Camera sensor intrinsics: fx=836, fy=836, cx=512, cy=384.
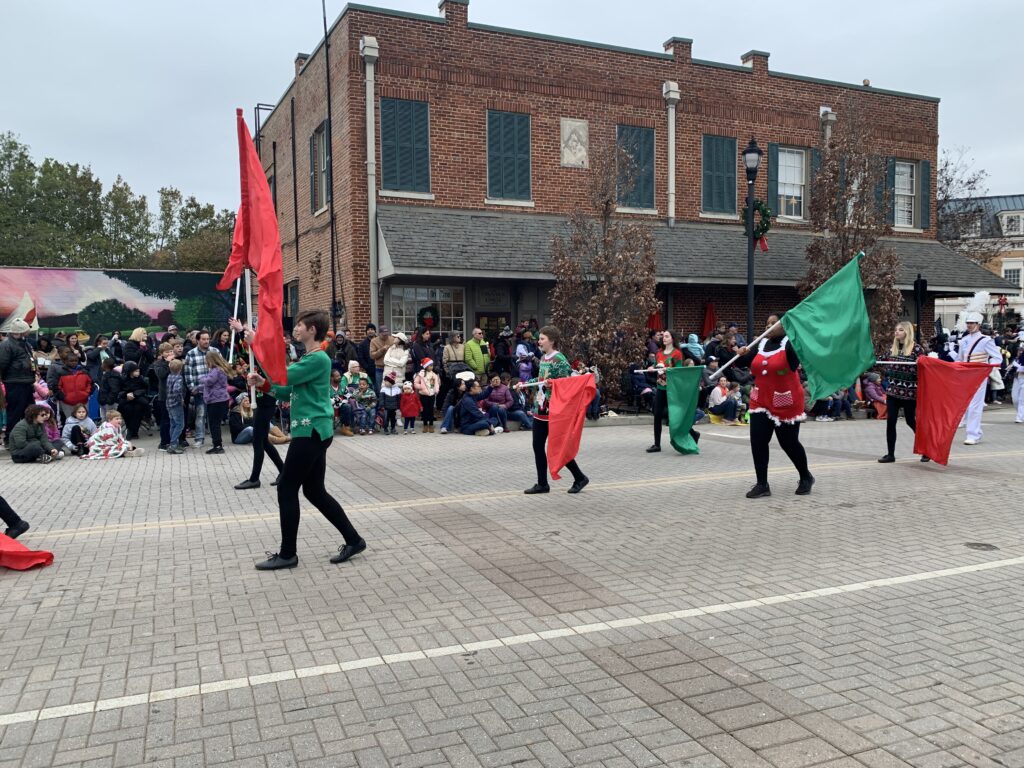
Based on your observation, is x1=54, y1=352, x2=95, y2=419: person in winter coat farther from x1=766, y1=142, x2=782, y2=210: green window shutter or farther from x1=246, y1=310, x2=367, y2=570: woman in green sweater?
x1=766, y1=142, x2=782, y2=210: green window shutter

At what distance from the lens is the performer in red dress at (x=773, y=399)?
345 inches

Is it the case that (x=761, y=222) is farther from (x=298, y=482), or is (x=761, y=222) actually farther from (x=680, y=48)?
(x=298, y=482)

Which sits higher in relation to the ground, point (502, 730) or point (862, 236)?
point (862, 236)

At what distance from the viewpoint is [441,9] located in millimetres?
19594

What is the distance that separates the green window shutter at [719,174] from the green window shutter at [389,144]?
8519 mm

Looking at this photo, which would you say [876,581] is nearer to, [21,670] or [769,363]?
[769,363]

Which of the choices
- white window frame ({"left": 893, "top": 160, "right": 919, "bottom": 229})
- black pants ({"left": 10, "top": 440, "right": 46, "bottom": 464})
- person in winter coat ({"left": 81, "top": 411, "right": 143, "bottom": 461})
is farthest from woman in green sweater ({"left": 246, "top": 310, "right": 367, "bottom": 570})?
white window frame ({"left": 893, "top": 160, "right": 919, "bottom": 229})

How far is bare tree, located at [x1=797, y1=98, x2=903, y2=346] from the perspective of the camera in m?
21.1

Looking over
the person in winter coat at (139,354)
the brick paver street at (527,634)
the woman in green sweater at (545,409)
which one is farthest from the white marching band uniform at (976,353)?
the person in winter coat at (139,354)

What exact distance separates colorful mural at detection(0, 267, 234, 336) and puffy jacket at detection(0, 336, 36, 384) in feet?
41.4

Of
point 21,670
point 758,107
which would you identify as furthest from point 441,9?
point 21,670

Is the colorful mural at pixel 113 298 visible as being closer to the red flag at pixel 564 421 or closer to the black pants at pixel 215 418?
the black pants at pixel 215 418

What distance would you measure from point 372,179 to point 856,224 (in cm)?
Answer: 1211

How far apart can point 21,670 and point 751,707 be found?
144 inches
